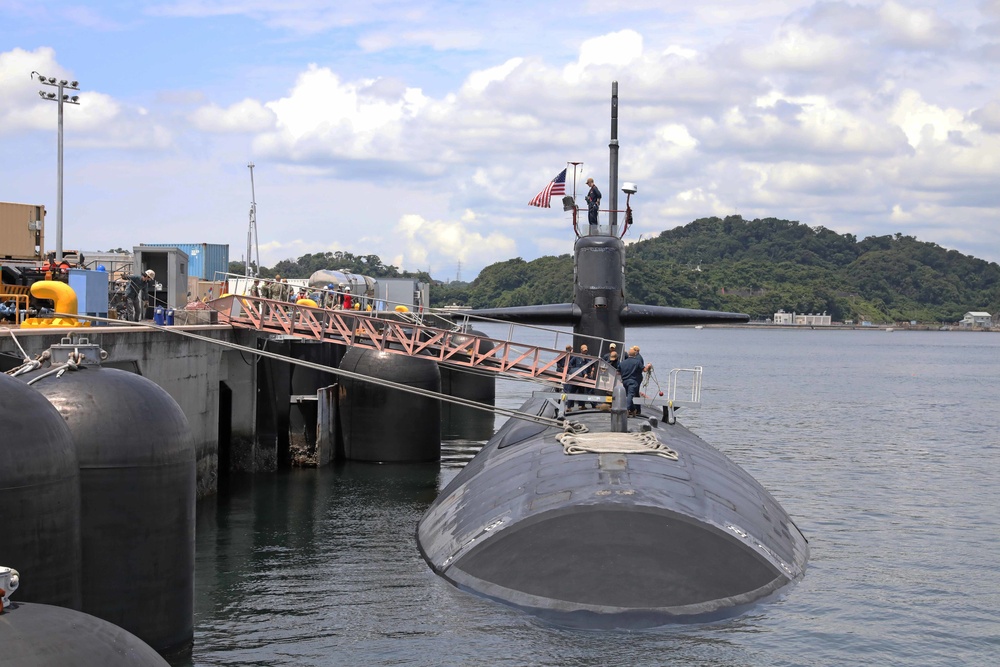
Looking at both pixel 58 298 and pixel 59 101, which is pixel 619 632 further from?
pixel 59 101

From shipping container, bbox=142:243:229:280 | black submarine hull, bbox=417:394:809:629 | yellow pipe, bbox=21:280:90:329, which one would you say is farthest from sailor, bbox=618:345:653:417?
shipping container, bbox=142:243:229:280

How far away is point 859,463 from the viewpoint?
3306cm

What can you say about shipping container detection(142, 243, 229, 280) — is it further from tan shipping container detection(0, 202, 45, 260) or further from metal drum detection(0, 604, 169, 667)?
metal drum detection(0, 604, 169, 667)

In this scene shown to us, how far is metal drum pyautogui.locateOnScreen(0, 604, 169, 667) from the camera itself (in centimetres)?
579

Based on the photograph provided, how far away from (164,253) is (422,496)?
14923 mm

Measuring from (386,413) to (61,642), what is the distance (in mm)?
24640

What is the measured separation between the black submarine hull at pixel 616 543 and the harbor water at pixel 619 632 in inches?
11.8

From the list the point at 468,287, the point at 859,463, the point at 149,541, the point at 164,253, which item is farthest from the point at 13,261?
the point at 468,287

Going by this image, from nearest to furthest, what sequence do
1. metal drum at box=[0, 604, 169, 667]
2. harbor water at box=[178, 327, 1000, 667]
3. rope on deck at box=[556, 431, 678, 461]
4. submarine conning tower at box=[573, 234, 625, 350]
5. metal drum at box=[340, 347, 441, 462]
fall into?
1. metal drum at box=[0, 604, 169, 667]
2. harbor water at box=[178, 327, 1000, 667]
3. rope on deck at box=[556, 431, 678, 461]
4. submarine conning tower at box=[573, 234, 625, 350]
5. metal drum at box=[340, 347, 441, 462]

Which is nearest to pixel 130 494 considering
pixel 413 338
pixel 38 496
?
pixel 38 496

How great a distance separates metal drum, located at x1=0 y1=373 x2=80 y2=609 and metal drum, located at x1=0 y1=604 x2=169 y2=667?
2716mm

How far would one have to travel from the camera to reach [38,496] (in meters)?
8.93

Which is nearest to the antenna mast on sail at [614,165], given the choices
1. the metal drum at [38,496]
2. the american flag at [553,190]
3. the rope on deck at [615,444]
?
the american flag at [553,190]

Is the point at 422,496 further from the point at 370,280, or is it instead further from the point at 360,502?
the point at 370,280
